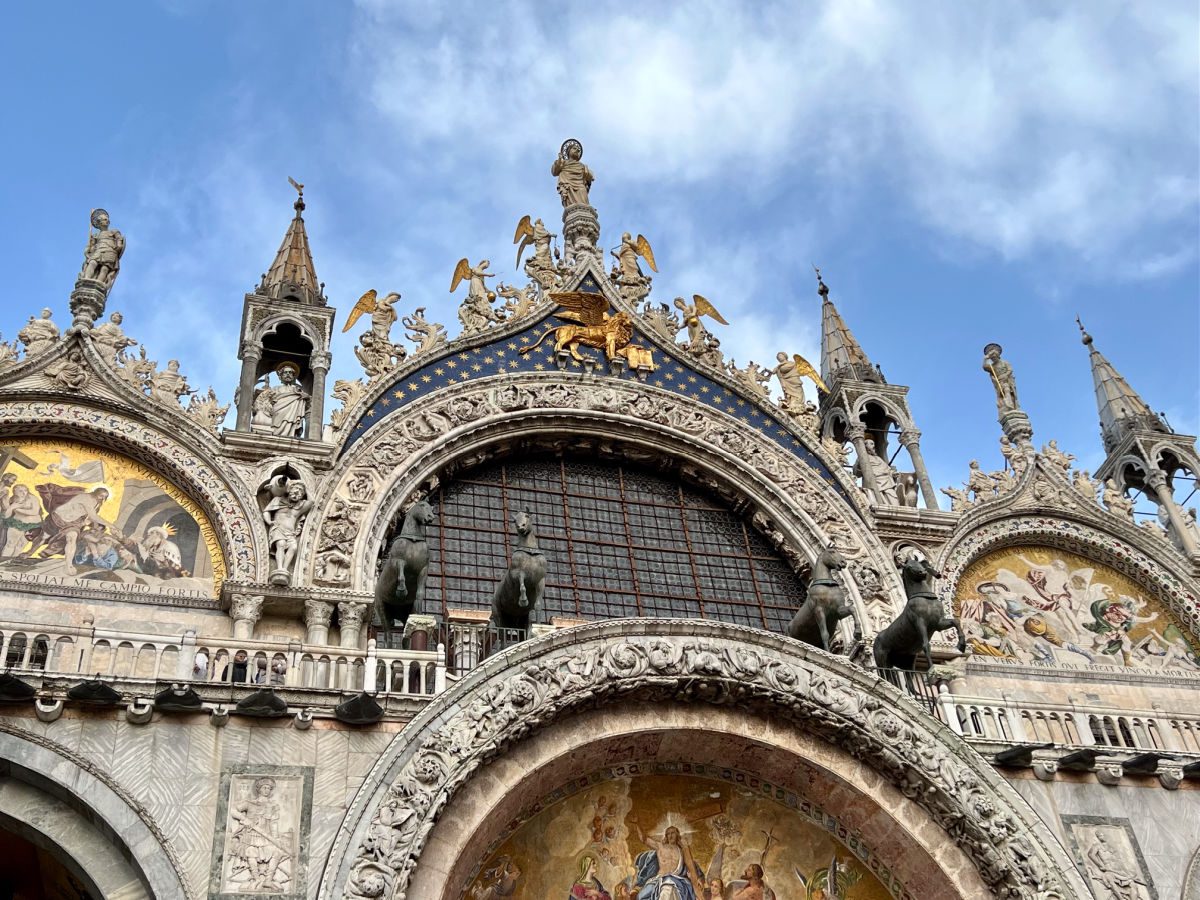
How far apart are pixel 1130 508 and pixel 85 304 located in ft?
47.3

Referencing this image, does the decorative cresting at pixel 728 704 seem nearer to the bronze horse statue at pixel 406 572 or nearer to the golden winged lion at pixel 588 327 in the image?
the bronze horse statue at pixel 406 572

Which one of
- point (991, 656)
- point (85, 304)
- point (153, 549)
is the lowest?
point (991, 656)

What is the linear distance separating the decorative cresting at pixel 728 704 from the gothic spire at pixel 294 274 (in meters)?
7.34

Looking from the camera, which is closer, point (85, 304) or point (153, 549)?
point (153, 549)

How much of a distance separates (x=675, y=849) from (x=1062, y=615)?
724 cm

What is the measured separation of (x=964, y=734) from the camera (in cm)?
1219

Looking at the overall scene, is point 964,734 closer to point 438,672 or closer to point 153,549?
point 438,672

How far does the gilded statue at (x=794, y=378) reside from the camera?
57.6 feet

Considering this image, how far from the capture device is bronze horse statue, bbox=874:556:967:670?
520 inches

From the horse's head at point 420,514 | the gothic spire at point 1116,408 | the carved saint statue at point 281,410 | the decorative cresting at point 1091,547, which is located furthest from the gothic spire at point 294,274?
the gothic spire at point 1116,408

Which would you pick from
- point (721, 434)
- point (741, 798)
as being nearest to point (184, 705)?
point (741, 798)

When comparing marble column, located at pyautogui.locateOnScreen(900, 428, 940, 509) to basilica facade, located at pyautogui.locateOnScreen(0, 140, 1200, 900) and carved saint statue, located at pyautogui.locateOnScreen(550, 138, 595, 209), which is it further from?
carved saint statue, located at pyautogui.locateOnScreen(550, 138, 595, 209)

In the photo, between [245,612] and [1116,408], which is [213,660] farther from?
[1116,408]

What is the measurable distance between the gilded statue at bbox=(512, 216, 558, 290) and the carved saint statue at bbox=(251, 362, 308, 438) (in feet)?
13.9
